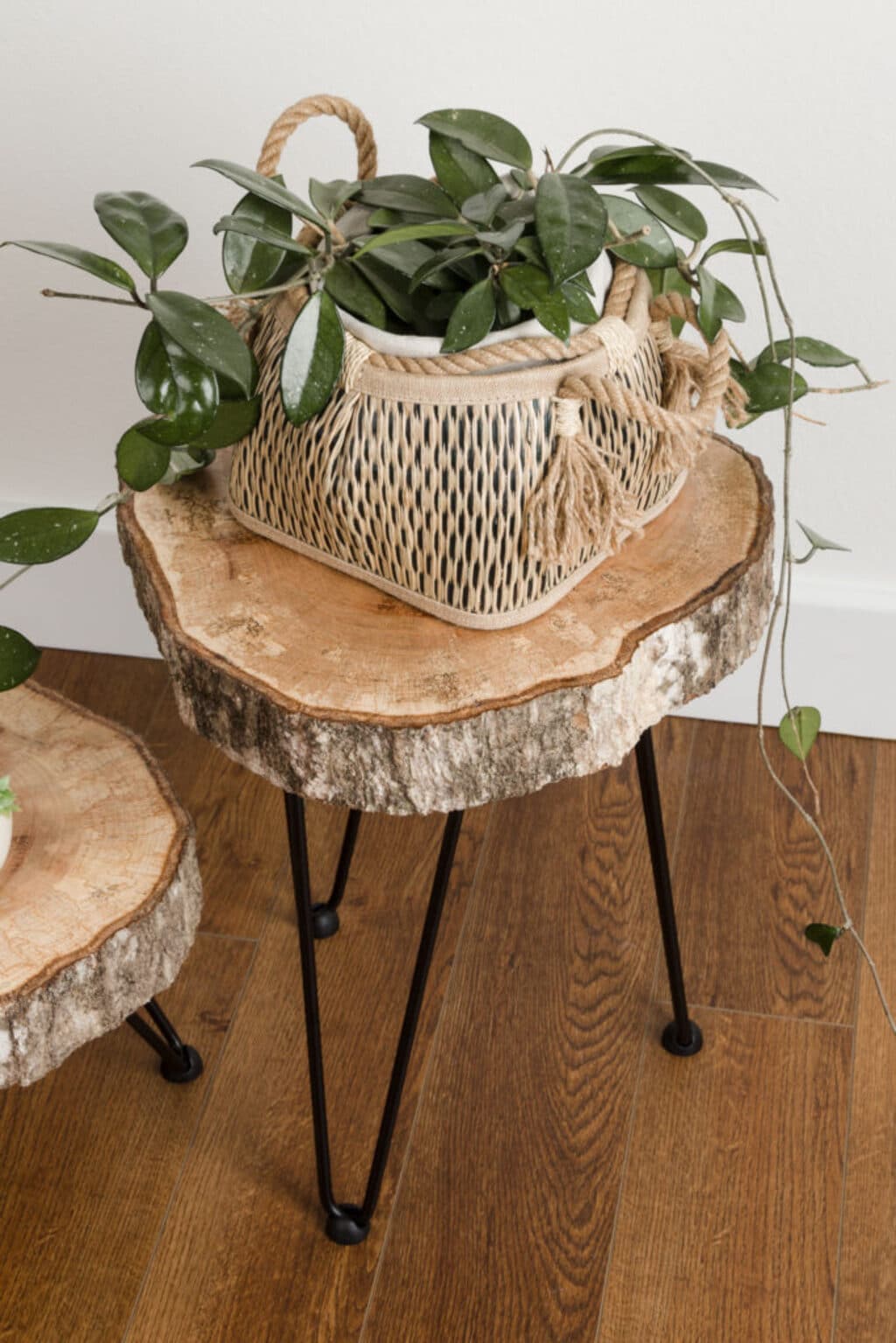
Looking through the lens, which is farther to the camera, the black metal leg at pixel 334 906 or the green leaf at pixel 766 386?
the black metal leg at pixel 334 906

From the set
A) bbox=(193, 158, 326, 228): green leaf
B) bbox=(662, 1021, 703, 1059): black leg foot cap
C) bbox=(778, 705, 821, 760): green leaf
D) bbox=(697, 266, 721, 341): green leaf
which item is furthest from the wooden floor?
bbox=(193, 158, 326, 228): green leaf

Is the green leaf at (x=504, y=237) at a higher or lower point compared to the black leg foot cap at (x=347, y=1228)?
higher

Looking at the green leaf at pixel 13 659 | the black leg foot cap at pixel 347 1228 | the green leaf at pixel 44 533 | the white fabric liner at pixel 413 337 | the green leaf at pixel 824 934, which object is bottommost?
the black leg foot cap at pixel 347 1228

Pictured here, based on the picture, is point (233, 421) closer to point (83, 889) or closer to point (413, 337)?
point (413, 337)

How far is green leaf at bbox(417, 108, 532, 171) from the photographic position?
41.5 inches

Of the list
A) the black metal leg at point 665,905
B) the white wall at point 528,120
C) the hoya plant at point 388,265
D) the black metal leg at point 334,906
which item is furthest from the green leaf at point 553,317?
the black metal leg at point 334,906

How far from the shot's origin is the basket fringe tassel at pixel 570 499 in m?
0.99

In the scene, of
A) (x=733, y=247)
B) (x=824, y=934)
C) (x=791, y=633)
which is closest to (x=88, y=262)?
(x=733, y=247)

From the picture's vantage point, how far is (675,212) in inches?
42.4

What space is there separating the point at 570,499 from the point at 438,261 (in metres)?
0.18

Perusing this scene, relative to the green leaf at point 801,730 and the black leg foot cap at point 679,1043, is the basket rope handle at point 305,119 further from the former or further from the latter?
the black leg foot cap at point 679,1043

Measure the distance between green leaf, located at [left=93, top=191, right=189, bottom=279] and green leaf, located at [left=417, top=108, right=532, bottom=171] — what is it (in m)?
0.19

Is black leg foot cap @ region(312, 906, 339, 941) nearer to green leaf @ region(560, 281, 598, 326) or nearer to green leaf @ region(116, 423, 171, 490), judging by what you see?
green leaf @ region(116, 423, 171, 490)

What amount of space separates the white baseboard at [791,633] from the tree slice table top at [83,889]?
63 centimetres
